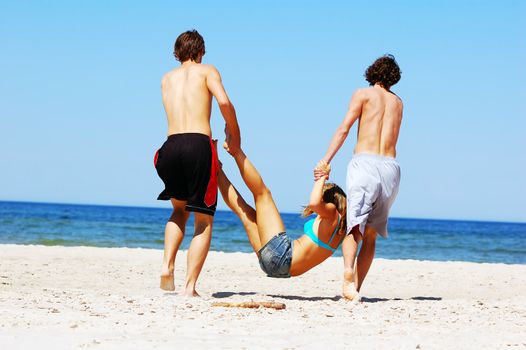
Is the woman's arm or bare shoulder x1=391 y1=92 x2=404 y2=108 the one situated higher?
bare shoulder x1=391 y1=92 x2=404 y2=108

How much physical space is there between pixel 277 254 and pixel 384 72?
1.75 m

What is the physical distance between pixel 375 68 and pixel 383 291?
298 cm

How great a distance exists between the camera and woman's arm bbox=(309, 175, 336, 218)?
5879mm

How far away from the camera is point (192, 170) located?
589 centimetres

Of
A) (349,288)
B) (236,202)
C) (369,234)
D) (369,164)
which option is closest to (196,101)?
(236,202)

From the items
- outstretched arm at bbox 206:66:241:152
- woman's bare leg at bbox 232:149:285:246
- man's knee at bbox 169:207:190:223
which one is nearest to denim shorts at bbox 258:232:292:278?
woman's bare leg at bbox 232:149:285:246

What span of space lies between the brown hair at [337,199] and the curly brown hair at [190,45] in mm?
1524

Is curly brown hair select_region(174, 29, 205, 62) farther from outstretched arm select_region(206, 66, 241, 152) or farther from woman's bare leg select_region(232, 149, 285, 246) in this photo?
woman's bare leg select_region(232, 149, 285, 246)

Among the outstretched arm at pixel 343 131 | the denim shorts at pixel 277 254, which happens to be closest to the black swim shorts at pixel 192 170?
the denim shorts at pixel 277 254

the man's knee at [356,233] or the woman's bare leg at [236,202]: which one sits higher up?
the woman's bare leg at [236,202]

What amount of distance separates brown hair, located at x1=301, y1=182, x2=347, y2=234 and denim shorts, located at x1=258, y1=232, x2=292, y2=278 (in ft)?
0.92

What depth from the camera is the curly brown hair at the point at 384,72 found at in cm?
631

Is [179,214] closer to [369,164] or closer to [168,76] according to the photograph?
[168,76]

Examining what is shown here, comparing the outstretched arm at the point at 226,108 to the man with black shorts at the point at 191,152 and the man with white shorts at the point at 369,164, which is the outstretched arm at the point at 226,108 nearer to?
the man with black shorts at the point at 191,152
